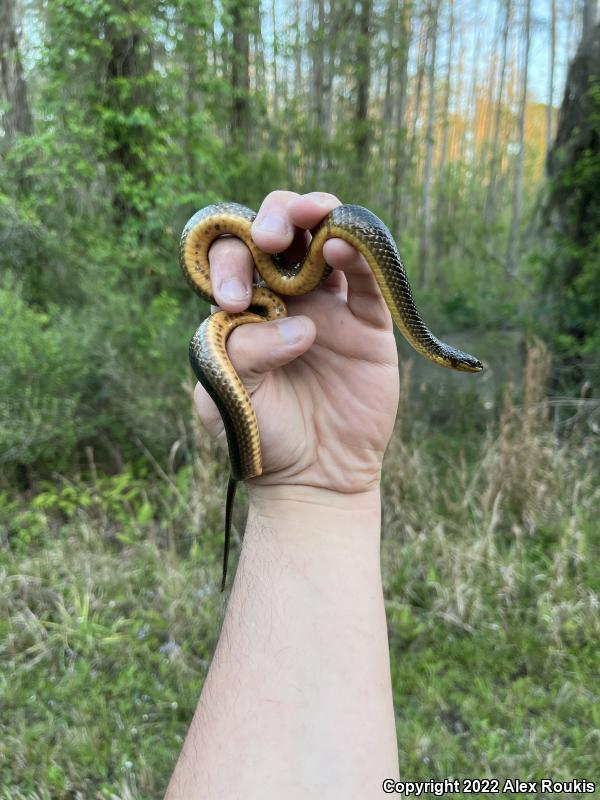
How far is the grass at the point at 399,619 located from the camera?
9.77ft

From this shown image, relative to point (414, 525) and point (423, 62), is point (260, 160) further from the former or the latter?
point (423, 62)

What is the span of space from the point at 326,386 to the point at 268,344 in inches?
18.1

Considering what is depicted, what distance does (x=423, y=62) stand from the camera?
18031mm

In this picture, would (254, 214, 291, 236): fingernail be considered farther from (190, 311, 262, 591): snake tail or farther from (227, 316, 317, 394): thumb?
(190, 311, 262, 591): snake tail


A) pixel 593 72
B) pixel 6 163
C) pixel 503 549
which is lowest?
pixel 503 549

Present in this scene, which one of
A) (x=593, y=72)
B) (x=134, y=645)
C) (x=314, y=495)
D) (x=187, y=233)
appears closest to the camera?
(x=314, y=495)

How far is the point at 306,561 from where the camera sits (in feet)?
6.13

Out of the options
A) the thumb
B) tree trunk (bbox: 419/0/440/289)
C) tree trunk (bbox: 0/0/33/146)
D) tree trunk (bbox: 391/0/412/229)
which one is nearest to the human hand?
the thumb

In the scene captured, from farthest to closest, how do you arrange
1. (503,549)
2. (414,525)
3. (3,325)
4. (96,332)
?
(96,332)
(3,325)
(414,525)
(503,549)

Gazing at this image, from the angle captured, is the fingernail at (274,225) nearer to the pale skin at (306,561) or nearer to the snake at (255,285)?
the pale skin at (306,561)

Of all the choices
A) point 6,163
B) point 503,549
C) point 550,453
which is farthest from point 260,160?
point 503,549

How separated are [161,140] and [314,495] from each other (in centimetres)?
653

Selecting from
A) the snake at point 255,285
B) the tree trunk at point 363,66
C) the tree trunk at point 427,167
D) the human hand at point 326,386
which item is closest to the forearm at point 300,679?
the human hand at point 326,386

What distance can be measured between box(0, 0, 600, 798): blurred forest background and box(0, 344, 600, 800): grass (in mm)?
19
